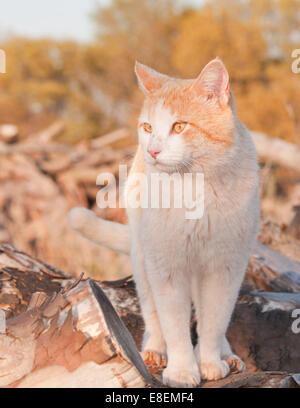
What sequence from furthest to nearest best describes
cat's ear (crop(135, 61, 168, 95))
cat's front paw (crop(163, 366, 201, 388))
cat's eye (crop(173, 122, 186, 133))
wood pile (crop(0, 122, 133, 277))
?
wood pile (crop(0, 122, 133, 277)) → cat's ear (crop(135, 61, 168, 95)) → cat's eye (crop(173, 122, 186, 133)) → cat's front paw (crop(163, 366, 201, 388))

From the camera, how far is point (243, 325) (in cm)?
277

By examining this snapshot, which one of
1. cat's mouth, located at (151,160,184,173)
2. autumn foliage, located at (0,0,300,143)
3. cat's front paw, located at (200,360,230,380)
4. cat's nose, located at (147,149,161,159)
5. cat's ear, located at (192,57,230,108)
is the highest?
autumn foliage, located at (0,0,300,143)

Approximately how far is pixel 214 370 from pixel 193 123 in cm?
116

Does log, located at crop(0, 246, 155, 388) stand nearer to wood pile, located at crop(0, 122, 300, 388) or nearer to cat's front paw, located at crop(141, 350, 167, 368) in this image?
wood pile, located at crop(0, 122, 300, 388)

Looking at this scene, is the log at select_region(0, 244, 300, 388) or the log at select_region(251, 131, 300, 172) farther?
the log at select_region(251, 131, 300, 172)

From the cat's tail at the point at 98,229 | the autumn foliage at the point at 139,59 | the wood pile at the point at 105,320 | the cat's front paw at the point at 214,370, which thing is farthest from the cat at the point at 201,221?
the autumn foliage at the point at 139,59

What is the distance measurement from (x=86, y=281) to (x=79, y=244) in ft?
14.6

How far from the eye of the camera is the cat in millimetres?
2189

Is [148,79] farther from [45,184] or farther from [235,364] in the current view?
[45,184]

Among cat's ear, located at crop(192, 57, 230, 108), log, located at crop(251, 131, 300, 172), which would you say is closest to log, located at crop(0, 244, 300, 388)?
cat's ear, located at crop(192, 57, 230, 108)

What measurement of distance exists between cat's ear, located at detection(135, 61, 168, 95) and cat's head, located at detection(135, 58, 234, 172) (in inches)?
6.9

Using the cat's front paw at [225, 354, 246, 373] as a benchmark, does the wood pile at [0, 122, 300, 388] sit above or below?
above
